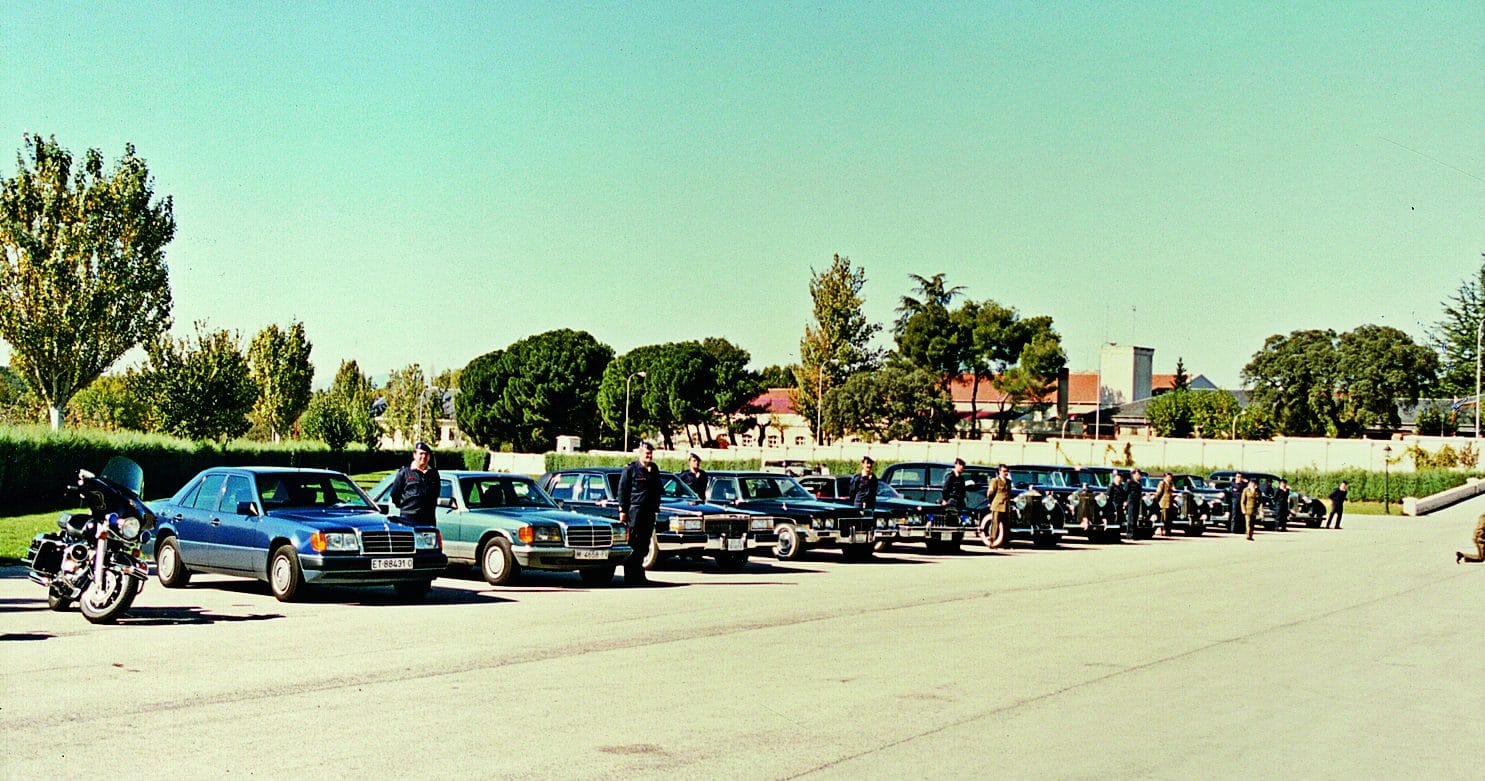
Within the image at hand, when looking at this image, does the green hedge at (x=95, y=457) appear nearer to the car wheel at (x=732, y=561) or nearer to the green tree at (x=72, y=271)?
the green tree at (x=72, y=271)

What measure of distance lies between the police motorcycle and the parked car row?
7.61ft

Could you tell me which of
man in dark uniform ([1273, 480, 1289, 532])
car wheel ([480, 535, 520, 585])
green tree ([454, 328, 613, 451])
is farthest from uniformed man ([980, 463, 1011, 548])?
green tree ([454, 328, 613, 451])

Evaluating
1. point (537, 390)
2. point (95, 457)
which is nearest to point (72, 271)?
point (95, 457)

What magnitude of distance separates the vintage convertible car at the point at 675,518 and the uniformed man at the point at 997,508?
928cm

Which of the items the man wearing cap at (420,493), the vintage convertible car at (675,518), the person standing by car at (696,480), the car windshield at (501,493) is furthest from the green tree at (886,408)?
the man wearing cap at (420,493)

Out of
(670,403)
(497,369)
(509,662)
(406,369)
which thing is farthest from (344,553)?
(406,369)

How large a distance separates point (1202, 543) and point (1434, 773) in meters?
28.4

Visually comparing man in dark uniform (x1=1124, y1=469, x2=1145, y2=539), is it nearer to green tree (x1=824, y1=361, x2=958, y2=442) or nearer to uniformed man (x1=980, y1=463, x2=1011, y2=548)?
uniformed man (x1=980, y1=463, x2=1011, y2=548)

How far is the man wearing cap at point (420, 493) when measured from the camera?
17172 millimetres

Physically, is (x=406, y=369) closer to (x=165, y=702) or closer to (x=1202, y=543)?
(x=1202, y=543)

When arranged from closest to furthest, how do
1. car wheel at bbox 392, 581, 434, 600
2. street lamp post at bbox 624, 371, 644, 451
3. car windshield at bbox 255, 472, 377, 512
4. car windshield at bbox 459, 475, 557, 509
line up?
car wheel at bbox 392, 581, 434, 600, car windshield at bbox 255, 472, 377, 512, car windshield at bbox 459, 475, 557, 509, street lamp post at bbox 624, 371, 644, 451

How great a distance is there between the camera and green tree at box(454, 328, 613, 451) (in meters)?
112

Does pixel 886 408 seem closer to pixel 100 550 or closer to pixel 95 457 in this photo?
pixel 95 457

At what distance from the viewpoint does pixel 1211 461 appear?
7812 cm
